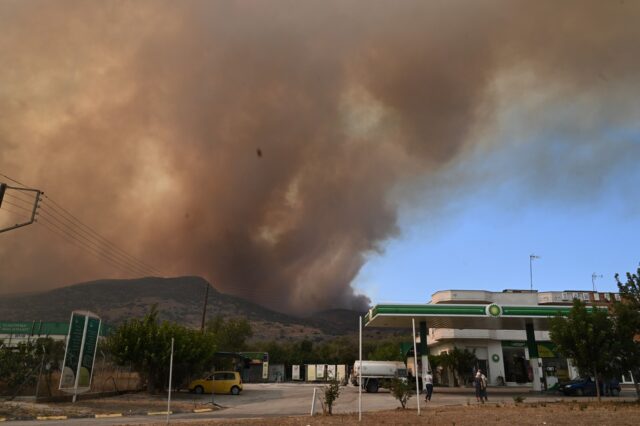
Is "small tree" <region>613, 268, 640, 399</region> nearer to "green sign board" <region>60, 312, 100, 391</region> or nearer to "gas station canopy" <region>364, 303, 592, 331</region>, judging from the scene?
"gas station canopy" <region>364, 303, 592, 331</region>

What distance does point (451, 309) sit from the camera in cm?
3481

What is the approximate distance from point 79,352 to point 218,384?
1341 centimetres

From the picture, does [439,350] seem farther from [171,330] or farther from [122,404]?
[122,404]

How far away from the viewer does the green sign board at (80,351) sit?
2527 cm

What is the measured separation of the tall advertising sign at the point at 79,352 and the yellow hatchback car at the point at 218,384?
440 inches

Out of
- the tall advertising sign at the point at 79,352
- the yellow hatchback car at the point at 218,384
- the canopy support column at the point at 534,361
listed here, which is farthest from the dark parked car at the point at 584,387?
the tall advertising sign at the point at 79,352

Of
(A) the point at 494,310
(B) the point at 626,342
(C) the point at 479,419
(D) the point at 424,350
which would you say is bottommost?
(C) the point at 479,419

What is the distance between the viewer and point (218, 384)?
121 ft

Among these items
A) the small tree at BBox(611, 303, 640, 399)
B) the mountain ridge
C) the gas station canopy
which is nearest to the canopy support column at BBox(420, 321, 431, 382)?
the gas station canopy

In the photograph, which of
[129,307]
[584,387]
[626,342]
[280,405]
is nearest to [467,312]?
[584,387]

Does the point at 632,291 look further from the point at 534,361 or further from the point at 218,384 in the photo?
the point at 218,384

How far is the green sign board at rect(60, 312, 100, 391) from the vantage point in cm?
2527

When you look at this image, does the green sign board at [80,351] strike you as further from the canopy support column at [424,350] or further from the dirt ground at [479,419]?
the canopy support column at [424,350]

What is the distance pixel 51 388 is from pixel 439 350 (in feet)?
149
